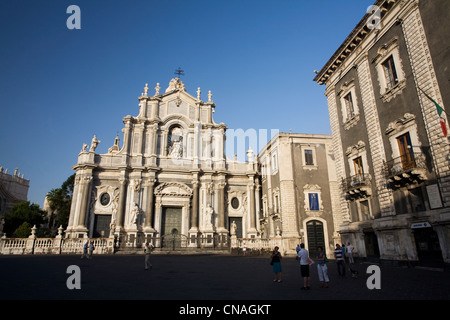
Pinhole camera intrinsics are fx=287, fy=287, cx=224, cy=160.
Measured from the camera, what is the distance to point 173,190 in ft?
103

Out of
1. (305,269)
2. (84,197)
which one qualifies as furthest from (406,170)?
(84,197)

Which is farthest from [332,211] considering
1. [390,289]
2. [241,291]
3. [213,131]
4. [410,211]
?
[241,291]

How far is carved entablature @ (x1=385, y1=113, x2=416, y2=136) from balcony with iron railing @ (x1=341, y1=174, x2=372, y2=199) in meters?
3.03

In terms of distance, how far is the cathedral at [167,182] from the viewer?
29.3m

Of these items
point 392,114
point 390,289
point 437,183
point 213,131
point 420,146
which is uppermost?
point 213,131

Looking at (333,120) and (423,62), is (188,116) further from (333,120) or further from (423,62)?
(423,62)

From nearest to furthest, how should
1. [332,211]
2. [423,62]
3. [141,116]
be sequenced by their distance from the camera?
[423,62] → [332,211] → [141,116]

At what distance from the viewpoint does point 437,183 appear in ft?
40.1

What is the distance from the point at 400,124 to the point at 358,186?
4.29m

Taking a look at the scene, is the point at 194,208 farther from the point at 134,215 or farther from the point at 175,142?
the point at 175,142

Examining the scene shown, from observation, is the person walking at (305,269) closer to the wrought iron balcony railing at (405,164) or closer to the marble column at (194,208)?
the wrought iron balcony railing at (405,164)

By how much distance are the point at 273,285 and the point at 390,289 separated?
10.5ft

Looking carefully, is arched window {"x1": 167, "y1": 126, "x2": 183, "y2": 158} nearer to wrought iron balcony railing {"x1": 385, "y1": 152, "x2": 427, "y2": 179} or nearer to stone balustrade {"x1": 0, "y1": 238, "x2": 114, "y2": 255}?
stone balustrade {"x1": 0, "y1": 238, "x2": 114, "y2": 255}

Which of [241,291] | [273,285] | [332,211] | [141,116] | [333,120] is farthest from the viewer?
[141,116]
